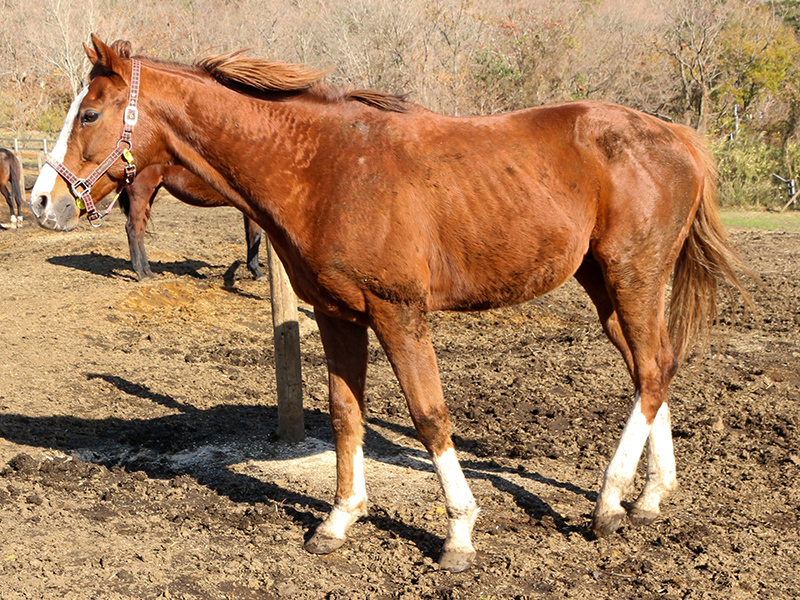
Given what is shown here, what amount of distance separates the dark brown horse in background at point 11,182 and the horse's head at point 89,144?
1417cm

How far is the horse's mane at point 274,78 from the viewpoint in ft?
11.1

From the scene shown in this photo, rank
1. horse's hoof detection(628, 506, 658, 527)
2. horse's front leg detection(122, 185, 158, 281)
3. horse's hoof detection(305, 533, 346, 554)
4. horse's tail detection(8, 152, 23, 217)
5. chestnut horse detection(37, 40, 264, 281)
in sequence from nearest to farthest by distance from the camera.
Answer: horse's hoof detection(305, 533, 346, 554) → horse's hoof detection(628, 506, 658, 527) → chestnut horse detection(37, 40, 264, 281) → horse's front leg detection(122, 185, 158, 281) → horse's tail detection(8, 152, 23, 217)

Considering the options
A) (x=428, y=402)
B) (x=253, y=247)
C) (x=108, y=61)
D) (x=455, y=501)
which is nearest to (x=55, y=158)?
(x=108, y=61)

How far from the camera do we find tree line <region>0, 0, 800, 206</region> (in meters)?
24.8

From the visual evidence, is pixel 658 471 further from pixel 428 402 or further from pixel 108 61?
pixel 108 61

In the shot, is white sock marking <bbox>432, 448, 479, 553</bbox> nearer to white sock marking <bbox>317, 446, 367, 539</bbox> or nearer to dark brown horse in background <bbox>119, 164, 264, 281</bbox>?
white sock marking <bbox>317, 446, 367, 539</bbox>

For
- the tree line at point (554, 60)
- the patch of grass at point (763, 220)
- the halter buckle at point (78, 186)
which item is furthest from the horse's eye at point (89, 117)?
the tree line at point (554, 60)

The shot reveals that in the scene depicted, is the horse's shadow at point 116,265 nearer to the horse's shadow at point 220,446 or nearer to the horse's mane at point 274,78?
the horse's shadow at point 220,446

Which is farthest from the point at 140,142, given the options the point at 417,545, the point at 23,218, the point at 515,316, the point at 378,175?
the point at 23,218

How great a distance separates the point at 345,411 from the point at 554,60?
27.4m

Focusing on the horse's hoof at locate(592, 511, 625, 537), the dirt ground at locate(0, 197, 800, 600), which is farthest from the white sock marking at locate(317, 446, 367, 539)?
the horse's hoof at locate(592, 511, 625, 537)

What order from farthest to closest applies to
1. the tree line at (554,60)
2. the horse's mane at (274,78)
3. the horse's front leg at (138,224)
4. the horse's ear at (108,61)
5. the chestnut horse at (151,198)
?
the tree line at (554,60)
the horse's front leg at (138,224)
the chestnut horse at (151,198)
the horse's mane at (274,78)
the horse's ear at (108,61)

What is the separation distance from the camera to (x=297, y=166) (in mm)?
3320

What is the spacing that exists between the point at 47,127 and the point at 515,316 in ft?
120
